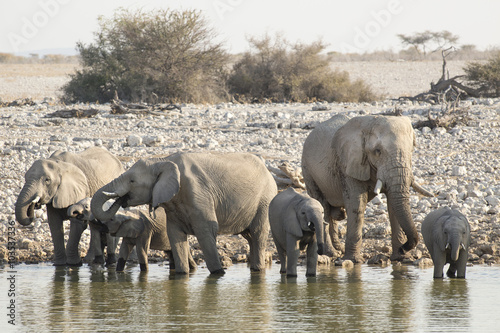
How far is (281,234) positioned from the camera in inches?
372

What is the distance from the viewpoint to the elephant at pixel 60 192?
1034cm

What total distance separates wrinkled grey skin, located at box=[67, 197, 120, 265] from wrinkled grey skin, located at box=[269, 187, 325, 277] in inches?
92.0

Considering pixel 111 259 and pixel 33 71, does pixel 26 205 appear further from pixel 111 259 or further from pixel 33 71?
pixel 33 71

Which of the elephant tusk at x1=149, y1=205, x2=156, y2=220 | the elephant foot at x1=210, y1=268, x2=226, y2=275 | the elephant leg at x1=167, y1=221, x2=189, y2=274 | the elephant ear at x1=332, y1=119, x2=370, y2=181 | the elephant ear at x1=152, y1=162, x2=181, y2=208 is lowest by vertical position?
the elephant foot at x1=210, y1=268, x2=226, y2=275

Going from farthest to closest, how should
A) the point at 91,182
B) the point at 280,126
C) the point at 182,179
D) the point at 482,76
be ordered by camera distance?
the point at 482,76 < the point at 280,126 < the point at 91,182 < the point at 182,179

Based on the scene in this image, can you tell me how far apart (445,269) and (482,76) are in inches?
712

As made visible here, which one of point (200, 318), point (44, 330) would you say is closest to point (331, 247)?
point (200, 318)

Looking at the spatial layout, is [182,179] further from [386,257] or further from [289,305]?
[386,257]

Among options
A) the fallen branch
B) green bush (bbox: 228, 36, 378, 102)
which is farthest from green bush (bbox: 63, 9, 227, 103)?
the fallen branch

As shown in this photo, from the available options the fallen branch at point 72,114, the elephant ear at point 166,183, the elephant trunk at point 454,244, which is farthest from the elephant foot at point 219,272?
the fallen branch at point 72,114

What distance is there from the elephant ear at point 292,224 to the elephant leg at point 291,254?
78 mm

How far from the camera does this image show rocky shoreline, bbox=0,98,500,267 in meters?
11.6

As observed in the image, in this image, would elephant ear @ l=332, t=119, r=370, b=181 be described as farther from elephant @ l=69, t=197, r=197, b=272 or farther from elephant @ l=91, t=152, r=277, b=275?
elephant @ l=69, t=197, r=197, b=272

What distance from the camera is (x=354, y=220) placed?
407 inches
